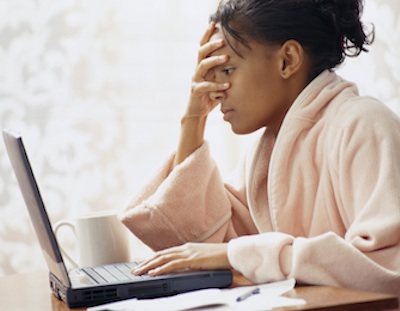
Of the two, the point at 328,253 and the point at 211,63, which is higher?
the point at 211,63

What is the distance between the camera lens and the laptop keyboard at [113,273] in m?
1.30

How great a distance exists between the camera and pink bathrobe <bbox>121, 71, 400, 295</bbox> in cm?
125

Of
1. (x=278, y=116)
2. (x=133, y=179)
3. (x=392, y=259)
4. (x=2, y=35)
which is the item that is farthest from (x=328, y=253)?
(x=2, y=35)

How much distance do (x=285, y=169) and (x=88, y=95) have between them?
1016mm

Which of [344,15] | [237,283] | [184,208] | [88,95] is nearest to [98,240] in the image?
[184,208]

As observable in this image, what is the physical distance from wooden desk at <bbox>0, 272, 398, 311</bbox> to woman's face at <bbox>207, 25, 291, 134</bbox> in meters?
0.39

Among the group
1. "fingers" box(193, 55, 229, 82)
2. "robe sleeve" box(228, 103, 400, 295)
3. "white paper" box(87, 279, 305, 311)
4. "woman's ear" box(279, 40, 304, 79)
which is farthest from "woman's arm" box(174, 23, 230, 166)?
"white paper" box(87, 279, 305, 311)

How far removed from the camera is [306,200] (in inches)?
59.7

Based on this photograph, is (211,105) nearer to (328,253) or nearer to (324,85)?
(324,85)

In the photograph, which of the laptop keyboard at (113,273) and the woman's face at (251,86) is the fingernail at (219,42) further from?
the laptop keyboard at (113,273)

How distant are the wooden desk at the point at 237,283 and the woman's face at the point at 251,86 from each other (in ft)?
1.27

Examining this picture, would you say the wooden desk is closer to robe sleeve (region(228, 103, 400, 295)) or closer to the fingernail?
robe sleeve (region(228, 103, 400, 295))

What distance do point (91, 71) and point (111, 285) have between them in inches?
49.2

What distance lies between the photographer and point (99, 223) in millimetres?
1598
